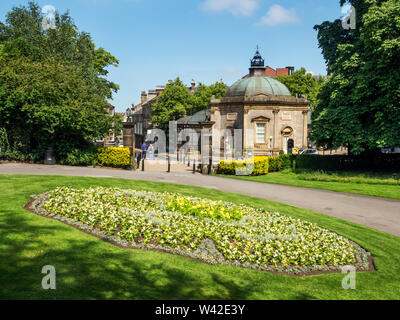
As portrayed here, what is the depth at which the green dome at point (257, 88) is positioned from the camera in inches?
1776

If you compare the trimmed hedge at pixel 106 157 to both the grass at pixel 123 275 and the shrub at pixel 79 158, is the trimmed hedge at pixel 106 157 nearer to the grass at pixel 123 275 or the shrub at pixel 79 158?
the shrub at pixel 79 158

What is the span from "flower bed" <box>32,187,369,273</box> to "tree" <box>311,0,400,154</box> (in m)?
17.2

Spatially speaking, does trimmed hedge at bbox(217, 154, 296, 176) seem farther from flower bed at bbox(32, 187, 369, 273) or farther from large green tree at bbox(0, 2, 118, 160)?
flower bed at bbox(32, 187, 369, 273)

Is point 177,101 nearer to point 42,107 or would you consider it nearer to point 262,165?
point 262,165

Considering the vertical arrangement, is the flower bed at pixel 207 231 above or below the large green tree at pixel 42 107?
below

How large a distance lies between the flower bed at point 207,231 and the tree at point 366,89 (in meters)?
17.2

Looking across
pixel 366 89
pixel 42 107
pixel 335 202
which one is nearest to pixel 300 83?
pixel 366 89

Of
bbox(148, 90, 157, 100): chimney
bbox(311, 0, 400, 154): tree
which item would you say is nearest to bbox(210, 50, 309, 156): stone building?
bbox(311, 0, 400, 154): tree

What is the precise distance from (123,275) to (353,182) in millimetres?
21104

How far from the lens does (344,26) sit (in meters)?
29.4

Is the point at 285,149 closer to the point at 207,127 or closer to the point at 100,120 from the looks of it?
the point at 207,127

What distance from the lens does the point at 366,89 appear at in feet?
82.0

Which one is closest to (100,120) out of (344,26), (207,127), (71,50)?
(207,127)

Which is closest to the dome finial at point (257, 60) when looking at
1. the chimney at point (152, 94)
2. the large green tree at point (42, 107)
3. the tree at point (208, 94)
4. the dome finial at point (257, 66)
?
the dome finial at point (257, 66)
